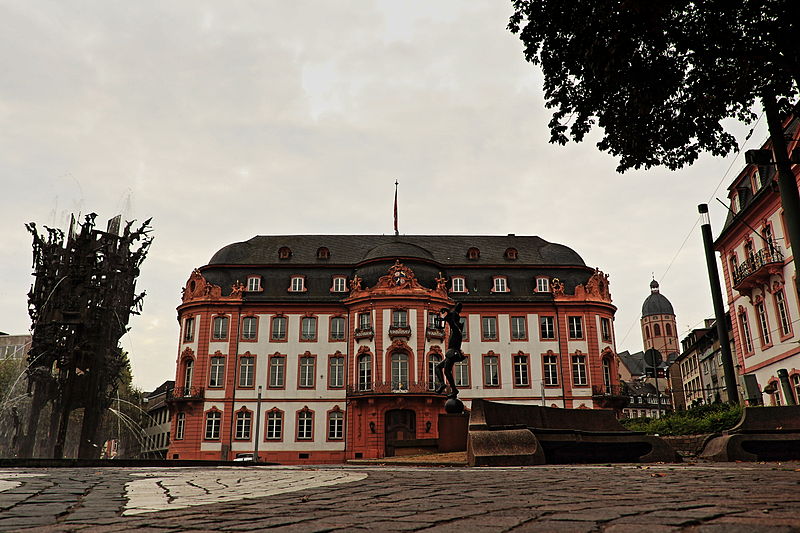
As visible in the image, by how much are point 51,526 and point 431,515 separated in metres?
2.29

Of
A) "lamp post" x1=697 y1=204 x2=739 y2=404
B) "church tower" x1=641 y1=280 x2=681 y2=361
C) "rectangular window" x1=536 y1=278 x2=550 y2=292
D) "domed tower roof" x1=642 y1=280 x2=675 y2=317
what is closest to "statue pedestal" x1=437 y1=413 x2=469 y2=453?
"lamp post" x1=697 y1=204 x2=739 y2=404

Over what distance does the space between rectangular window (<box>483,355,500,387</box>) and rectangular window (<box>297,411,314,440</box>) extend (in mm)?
13036

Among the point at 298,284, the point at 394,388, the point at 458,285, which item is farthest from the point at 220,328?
the point at 458,285

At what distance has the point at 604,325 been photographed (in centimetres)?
5144

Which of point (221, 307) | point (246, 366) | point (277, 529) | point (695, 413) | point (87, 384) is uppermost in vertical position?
point (221, 307)

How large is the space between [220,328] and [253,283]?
433 centimetres

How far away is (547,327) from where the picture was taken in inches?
1999

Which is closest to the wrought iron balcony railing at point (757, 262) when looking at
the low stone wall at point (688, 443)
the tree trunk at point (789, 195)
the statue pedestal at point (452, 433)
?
the low stone wall at point (688, 443)

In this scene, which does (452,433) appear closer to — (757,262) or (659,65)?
(659,65)

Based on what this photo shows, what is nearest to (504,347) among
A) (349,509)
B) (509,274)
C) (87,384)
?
(509,274)

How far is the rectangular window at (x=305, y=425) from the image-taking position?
47.9 meters

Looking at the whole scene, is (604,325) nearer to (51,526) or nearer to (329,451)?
(329,451)

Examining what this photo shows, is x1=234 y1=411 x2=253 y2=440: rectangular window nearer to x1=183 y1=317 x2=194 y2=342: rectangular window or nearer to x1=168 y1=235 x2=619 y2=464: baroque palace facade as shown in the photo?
x1=168 y1=235 x2=619 y2=464: baroque palace facade

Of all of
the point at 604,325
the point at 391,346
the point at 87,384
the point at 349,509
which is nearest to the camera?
the point at 349,509
